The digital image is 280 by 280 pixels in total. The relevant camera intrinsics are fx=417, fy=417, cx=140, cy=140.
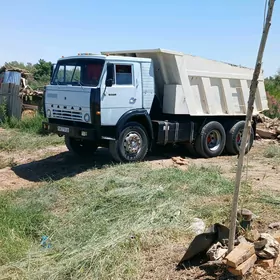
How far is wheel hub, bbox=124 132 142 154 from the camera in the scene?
360 inches

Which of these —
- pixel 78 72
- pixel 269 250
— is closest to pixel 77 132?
pixel 78 72

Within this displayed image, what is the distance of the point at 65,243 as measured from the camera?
4.89 meters

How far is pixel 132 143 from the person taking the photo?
9242mm

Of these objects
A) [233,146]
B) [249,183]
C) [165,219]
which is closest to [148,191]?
[165,219]

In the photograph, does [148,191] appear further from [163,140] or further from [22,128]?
[22,128]

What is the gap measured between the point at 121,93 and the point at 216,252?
542 cm

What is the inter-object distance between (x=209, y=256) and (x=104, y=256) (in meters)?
1.07

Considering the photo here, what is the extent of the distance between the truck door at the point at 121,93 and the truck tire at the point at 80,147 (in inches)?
69.9

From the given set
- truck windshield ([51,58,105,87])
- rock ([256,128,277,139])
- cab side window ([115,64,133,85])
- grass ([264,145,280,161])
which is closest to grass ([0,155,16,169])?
truck windshield ([51,58,105,87])

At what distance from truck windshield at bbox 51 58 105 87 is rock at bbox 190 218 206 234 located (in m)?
4.23

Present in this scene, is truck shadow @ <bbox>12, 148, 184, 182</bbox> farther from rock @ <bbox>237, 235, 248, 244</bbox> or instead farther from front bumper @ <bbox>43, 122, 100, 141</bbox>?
rock @ <bbox>237, 235, 248, 244</bbox>

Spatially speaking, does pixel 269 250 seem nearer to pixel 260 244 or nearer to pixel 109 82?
pixel 260 244

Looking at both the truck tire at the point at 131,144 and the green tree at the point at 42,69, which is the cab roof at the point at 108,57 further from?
the green tree at the point at 42,69

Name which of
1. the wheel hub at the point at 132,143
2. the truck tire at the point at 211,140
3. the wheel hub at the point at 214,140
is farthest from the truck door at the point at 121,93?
the wheel hub at the point at 214,140
